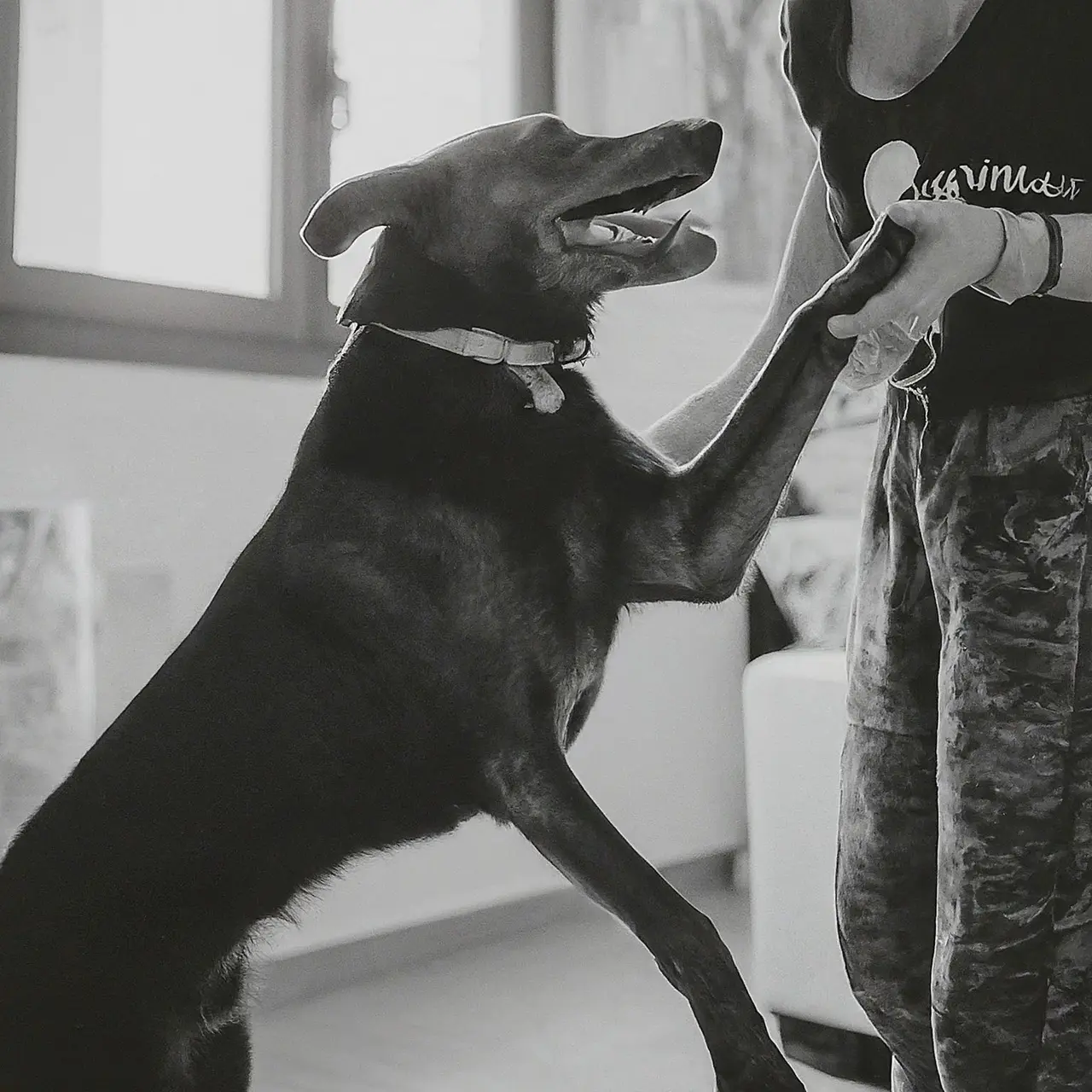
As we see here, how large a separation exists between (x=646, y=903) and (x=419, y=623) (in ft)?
0.79

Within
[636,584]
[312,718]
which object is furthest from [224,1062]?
[636,584]

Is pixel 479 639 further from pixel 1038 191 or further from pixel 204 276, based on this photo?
pixel 204 276

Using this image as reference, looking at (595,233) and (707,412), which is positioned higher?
(595,233)

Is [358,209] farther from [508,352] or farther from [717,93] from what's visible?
[717,93]

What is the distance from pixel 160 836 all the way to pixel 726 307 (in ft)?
6.84

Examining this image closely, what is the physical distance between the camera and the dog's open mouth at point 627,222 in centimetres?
88

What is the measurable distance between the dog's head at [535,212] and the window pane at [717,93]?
1383mm

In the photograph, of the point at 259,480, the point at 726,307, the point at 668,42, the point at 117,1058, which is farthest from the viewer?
the point at 726,307

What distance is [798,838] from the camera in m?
1.90

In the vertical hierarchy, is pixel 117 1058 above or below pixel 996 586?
below

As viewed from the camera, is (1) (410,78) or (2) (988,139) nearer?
(2) (988,139)

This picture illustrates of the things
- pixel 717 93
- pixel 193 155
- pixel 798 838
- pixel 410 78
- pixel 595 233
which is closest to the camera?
pixel 595 233

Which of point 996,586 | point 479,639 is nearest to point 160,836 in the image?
point 479,639

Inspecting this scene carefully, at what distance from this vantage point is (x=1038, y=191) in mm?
882
